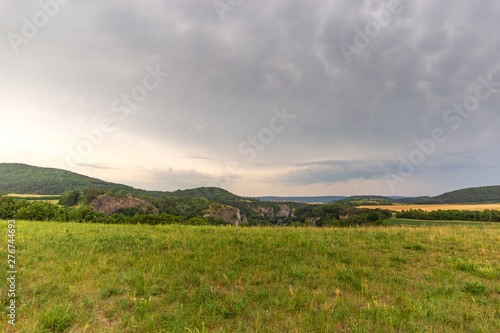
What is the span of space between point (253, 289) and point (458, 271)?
820 centimetres

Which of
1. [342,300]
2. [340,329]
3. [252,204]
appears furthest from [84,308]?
→ [252,204]

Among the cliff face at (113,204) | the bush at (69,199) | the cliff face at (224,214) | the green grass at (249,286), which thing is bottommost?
the cliff face at (224,214)

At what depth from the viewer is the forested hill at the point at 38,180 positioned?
4377 inches

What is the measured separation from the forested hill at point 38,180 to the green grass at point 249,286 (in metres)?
131

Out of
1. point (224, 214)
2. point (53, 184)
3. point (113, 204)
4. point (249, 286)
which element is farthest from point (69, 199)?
point (249, 286)

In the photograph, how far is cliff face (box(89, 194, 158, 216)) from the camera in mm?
93875

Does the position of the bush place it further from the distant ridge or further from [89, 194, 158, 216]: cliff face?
the distant ridge

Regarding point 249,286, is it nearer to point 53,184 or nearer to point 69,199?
point 69,199

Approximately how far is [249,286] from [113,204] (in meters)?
117

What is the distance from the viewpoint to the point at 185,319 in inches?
180

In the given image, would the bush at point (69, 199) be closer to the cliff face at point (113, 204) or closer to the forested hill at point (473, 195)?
the cliff face at point (113, 204)

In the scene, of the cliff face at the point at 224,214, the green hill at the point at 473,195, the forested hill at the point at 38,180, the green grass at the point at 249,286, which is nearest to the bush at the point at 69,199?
the forested hill at the point at 38,180

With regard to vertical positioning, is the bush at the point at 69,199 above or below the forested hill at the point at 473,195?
below

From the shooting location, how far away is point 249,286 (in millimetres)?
6102
